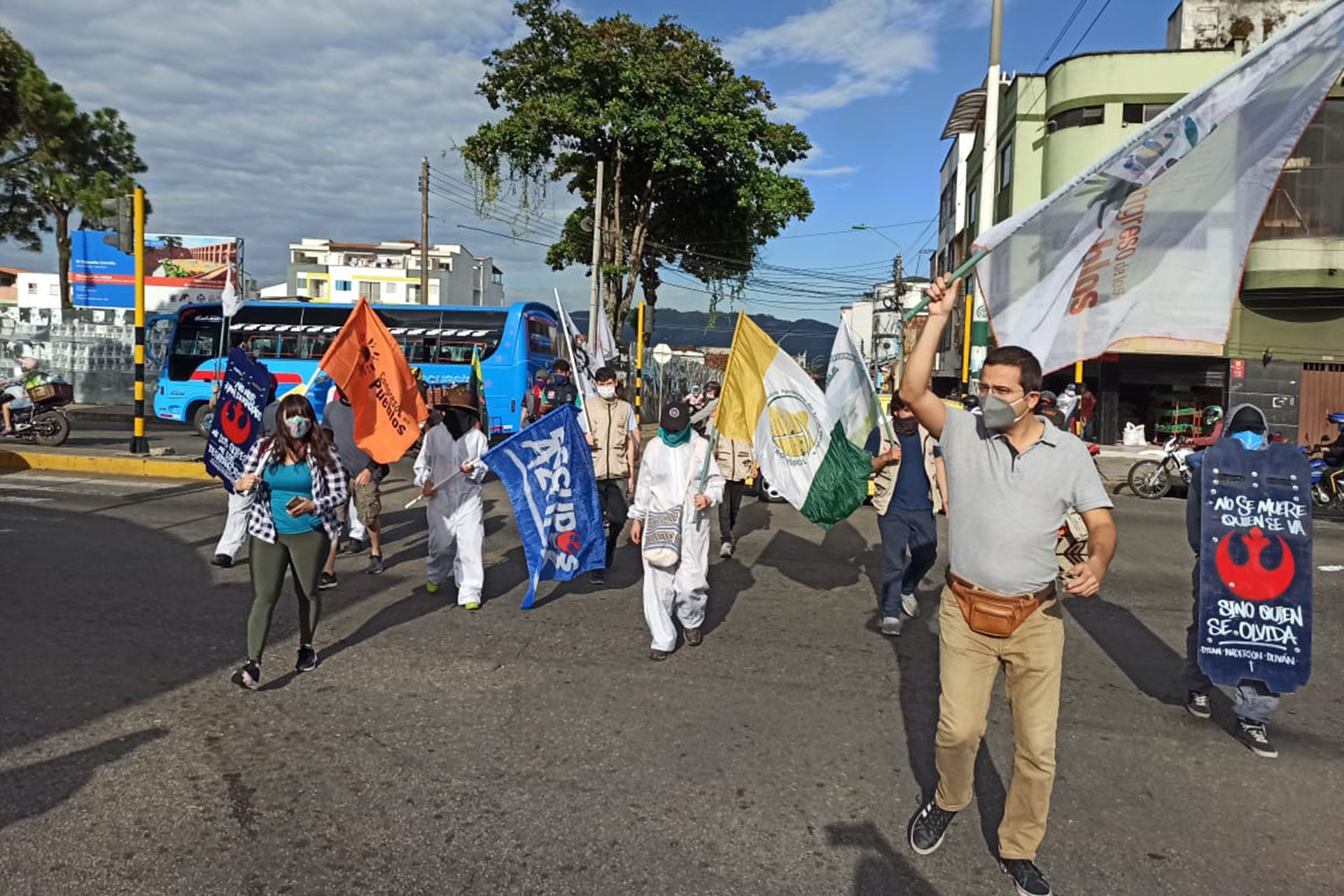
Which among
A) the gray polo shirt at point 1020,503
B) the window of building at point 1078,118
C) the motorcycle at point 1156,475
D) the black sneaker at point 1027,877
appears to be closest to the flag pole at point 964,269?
the gray polo shirt at point 1020,503

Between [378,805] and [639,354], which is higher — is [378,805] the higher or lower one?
the lower one

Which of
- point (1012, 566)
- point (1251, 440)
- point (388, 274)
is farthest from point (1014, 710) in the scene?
point (388, 274)

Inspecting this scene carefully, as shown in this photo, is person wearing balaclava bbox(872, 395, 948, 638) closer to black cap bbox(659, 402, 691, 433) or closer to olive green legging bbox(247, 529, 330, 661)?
black cap bbox(659, 402, 691, 433)

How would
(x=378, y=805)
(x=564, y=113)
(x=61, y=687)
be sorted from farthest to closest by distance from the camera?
(x=564, y=113)
(x=61, y=687)
(x=378, y=805)

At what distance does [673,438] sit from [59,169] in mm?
30451

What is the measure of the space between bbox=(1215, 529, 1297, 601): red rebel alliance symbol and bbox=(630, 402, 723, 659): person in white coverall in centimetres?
278

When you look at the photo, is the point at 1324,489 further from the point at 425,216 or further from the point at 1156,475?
the point at 425,216

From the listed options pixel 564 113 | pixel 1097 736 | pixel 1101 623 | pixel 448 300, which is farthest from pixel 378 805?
pixel 448 300

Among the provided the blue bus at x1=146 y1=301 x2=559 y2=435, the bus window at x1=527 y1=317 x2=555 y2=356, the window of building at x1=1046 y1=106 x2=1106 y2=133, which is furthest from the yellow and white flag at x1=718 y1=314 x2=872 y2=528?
the window of building at x1=1046 y1=106 x2=1106 y2=133

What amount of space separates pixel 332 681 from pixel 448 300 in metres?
70.5

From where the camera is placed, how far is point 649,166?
81.5 feet

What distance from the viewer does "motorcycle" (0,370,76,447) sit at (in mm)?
15711

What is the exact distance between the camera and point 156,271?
40.0 metres

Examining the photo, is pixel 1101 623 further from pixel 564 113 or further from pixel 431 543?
pixel 564 113
